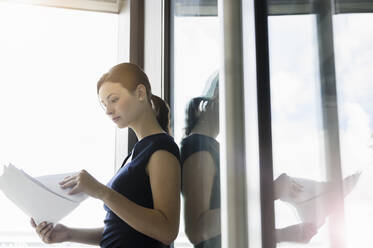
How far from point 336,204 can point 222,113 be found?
0.37m

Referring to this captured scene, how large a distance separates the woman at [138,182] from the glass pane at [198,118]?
0.07m

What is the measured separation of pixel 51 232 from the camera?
133 cm

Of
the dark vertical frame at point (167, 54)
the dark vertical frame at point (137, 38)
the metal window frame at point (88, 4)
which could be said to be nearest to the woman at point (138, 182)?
the dark vertical frame at point (167, 54)

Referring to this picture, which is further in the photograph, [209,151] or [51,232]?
[51,232]

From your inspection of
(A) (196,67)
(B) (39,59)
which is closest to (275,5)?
(A) (196,67)

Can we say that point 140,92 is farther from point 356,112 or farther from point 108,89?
point 356,112

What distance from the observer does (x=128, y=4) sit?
2107 millimetres

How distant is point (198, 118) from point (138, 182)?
0.73ft

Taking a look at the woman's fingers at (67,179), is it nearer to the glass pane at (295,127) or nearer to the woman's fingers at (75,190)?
the woman's fingers at (75,190)

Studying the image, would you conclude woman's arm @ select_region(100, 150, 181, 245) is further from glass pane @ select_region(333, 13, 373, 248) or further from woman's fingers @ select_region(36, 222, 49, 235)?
glass pane @ select_region(333, 13, 373, 248)

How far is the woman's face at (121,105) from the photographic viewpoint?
47.9 inches

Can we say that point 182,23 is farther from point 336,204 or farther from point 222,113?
point 336,204

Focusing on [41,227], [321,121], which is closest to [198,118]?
[41,227]

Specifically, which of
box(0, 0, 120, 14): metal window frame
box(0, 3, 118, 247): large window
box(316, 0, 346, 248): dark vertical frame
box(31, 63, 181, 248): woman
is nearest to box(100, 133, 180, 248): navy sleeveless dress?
box(31, 63, 181, 248): woman
